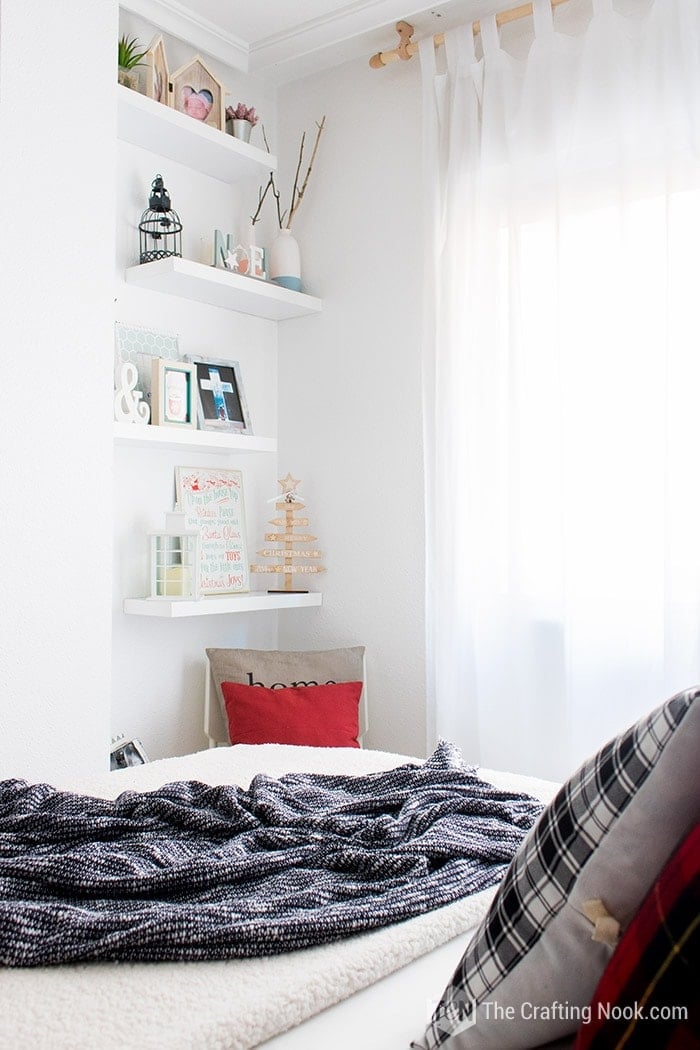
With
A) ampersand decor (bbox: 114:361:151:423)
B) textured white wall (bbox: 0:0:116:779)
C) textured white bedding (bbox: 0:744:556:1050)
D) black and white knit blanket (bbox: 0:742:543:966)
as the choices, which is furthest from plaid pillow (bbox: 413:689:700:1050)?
ampersand decor (bbox: 114:361:151:423)

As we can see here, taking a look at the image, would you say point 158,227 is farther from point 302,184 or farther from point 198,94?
point 302,184

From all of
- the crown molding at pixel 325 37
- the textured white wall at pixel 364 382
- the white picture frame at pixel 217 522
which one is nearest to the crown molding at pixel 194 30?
the crown molding at pixel 325 37

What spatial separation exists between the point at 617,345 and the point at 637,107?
2.15 ft

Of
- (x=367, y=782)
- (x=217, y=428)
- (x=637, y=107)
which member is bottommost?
(x=367, y=782)

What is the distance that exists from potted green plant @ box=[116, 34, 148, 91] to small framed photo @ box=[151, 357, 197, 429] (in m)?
0.85

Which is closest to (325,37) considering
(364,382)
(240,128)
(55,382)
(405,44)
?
(405,44)

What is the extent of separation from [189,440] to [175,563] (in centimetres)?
39

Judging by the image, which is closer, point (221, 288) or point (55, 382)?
point (55, 382)

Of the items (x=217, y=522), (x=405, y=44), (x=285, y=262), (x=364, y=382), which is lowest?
(x=217, y=522)

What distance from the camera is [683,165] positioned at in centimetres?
259

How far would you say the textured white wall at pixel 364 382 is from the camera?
323 cm

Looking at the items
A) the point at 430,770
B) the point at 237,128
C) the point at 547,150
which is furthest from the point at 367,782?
the point at 237,128

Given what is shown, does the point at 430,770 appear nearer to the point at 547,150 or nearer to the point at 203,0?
the point at 547,150

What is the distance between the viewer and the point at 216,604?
3.04 m
